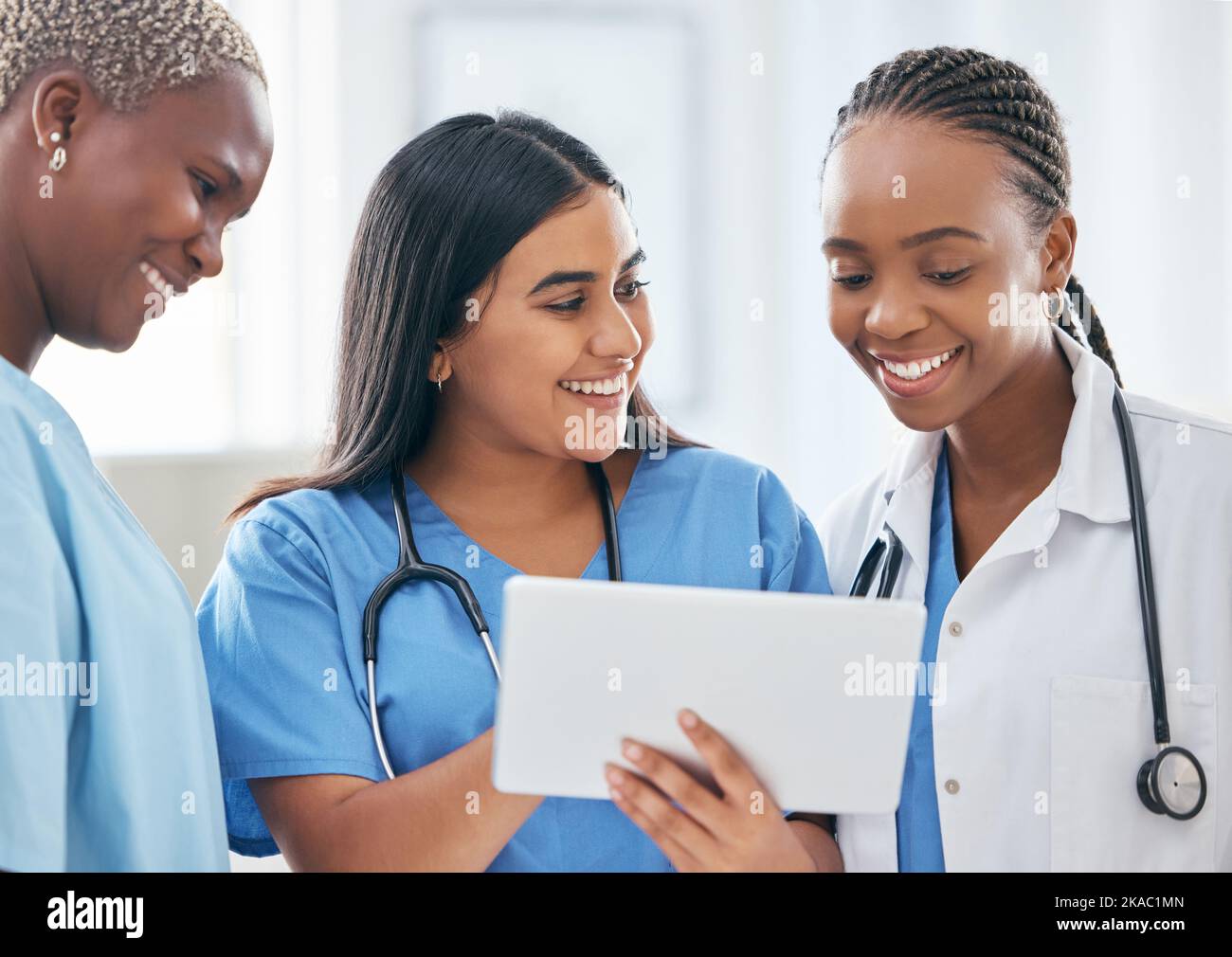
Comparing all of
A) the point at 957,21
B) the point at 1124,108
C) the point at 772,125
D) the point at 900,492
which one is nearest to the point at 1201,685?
the point at 900,492

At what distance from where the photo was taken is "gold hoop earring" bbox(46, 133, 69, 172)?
2.93ft

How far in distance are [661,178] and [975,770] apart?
223 cm

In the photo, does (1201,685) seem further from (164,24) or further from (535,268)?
(164,24)

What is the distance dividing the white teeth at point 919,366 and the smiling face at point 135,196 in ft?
2.15

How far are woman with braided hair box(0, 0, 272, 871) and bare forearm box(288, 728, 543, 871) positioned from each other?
0.11 meters

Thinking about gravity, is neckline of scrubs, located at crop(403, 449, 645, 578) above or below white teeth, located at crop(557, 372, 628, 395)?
below

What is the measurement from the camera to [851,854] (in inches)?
45.5

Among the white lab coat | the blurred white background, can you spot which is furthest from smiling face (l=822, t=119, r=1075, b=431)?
the blurred white background

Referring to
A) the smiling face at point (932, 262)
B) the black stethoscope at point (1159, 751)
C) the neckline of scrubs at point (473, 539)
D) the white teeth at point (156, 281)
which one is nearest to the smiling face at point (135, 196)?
the white teeth at point (156, 281)

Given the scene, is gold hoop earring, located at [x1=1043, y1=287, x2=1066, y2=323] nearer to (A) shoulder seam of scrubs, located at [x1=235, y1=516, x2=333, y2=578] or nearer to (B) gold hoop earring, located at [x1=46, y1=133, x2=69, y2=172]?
(A) shoulder seam of scrubs, located at [x1=235, y1=516, x2=333, y2=578]

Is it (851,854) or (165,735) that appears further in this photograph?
(851,854)

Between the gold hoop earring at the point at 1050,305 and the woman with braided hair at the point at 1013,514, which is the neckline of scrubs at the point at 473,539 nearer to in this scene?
the woman with braided hair at the point at 1013,514

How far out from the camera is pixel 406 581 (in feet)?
3.82

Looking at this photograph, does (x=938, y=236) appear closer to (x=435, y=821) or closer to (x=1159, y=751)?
(x=1159, y=751)
